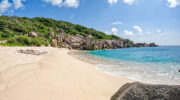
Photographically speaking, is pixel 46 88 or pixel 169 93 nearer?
pixel 169 93

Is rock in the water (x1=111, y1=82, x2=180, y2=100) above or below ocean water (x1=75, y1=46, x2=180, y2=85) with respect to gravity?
above

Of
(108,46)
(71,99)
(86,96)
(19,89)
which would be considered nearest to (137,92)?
(86,96)

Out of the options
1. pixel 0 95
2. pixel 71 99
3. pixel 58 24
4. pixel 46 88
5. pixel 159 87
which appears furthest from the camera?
pixel 58 24

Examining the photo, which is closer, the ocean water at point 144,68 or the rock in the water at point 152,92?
the rock in the water at point 152,92

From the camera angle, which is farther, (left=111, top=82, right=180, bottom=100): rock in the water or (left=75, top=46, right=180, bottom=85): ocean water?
(left=75, top=46, right=180, bottom=85): ocean water

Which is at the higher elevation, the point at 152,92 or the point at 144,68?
the point at 152,92

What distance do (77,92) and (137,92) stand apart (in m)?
1.69

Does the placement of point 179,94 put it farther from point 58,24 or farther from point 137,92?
point 58,24

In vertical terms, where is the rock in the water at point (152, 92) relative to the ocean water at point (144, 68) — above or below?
above

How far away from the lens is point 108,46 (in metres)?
56.0

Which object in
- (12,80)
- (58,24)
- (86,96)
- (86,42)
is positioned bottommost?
(86,96)

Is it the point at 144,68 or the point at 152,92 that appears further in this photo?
the point at 144,68

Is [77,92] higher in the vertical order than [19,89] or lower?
lower

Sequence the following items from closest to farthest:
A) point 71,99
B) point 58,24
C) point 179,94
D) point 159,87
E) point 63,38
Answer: point 179,94
point 159,87
point 71,99
point 63,38
point 58,24
